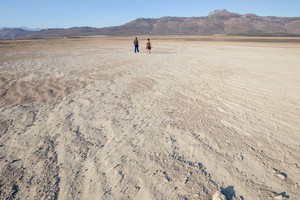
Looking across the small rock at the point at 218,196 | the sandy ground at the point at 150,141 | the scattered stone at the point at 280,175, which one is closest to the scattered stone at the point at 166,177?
the sandy ground at the point at 150,141

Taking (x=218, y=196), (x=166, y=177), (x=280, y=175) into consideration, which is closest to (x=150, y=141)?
(x=166, y=177)

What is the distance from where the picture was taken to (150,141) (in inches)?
173

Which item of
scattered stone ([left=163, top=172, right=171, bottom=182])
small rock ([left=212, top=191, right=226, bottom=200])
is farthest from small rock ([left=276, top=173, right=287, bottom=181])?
scattered stone ([left=163, top=172, right=171, bottom=182])

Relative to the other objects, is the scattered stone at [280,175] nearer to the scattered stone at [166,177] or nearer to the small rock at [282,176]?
the small rock at [282,176]

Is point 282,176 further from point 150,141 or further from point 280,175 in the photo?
point 150,141

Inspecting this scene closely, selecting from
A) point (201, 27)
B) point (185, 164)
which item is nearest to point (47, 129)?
point (185, 164)

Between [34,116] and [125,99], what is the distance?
2477 millimetres

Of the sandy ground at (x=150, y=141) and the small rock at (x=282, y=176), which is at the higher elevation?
the small rock at (x=282, y=176)

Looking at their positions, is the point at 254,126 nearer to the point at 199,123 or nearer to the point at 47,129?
the point at 199,123

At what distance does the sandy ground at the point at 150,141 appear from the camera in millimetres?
3188

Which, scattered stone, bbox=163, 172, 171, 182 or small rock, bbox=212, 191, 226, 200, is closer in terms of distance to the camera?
small rock, bbox=212, 191, 226, 200

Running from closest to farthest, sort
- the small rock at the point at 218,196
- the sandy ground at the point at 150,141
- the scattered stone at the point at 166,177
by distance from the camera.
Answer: the small rock at the point at 218,196 < the sandy ground at the point at 150,141 < the scattered stone at the point at 166,177

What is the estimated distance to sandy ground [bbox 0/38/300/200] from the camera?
319 centimetres

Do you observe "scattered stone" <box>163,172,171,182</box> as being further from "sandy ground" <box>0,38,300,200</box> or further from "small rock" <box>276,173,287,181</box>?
"small rock" <box>276,173,287,181</box>
